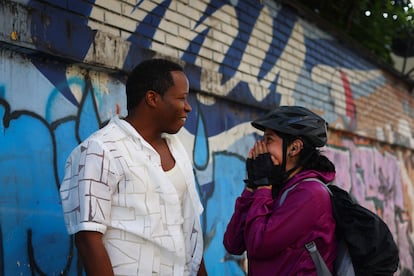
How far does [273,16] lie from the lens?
6652mm

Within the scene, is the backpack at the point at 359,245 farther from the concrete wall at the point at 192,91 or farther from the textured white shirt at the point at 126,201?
the concrete wall at the point at 192,91

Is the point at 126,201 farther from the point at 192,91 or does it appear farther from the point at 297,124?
the point at 192,91

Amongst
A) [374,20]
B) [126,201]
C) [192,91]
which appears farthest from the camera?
[374,20]

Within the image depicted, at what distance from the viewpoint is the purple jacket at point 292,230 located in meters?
2.62

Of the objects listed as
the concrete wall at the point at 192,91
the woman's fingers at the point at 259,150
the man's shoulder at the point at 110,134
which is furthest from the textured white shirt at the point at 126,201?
the concrete wall at the point at 192,91

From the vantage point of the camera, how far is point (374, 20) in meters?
10.0

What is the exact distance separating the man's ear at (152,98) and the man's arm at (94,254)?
26.9 inches

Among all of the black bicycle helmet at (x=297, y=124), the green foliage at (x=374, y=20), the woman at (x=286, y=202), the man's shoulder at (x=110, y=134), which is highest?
the green foliage at (x=374, y=20)

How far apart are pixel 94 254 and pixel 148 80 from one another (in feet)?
2.83

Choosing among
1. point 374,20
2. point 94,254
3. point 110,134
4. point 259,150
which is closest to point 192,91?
point 259,150

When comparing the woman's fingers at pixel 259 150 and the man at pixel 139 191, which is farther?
the woman's fingers at pixel 259 150

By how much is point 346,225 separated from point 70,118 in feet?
5.92

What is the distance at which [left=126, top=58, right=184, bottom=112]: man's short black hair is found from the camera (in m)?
2.78

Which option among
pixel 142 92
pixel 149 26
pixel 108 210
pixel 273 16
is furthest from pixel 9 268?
pixel 273 16
